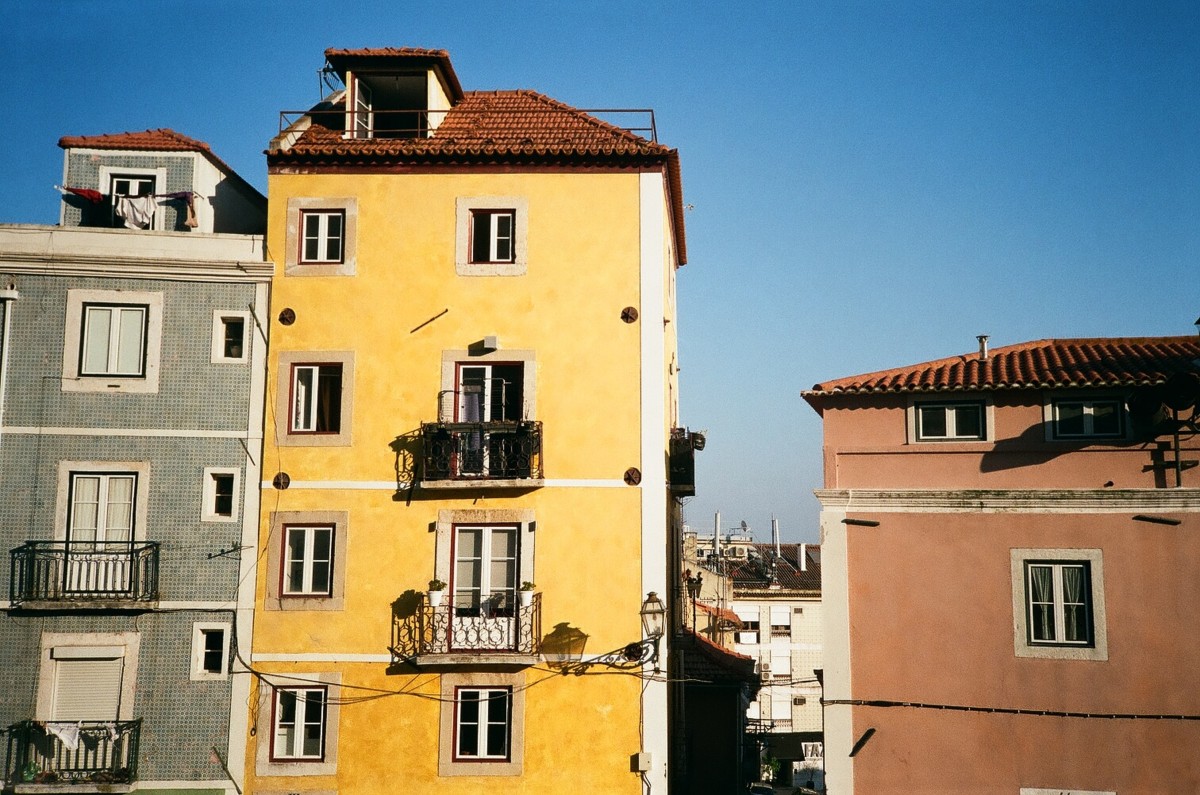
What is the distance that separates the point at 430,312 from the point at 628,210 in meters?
4.23

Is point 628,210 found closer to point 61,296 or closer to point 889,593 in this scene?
point 889,593

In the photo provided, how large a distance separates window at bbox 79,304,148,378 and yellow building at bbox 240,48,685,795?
2.56 metres

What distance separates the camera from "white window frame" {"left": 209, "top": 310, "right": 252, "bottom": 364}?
71.2 ft

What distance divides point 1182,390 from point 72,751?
66.4 feet

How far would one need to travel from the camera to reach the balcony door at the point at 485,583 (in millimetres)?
20406

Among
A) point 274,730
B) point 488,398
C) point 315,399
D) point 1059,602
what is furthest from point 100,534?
point 1059,602

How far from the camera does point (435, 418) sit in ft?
70.0

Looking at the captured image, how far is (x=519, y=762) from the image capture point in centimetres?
2019

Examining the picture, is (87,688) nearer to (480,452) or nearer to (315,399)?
(315,399)

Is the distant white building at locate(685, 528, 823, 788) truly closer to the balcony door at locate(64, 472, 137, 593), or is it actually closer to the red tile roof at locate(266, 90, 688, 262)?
the red tile roof at locate(266, 90, 688, 262)

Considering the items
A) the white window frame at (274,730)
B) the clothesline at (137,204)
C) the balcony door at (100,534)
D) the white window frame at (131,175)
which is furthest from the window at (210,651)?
the white window frame at (131,175)

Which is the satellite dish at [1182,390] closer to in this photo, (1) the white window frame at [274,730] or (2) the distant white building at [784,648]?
(1) the white window frame at [274,730]

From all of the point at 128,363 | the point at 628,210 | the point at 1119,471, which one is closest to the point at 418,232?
the point at 628,210

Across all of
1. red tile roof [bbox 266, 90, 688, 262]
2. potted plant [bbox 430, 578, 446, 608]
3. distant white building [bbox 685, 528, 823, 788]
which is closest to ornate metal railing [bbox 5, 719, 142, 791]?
potted plant [bbox 430, 578, 446, 608]
